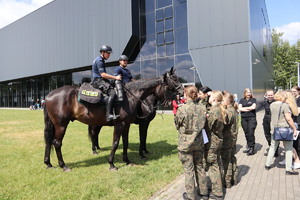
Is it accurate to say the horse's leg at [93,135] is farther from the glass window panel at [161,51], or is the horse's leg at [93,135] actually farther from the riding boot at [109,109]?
the glass window panel at [161,51]

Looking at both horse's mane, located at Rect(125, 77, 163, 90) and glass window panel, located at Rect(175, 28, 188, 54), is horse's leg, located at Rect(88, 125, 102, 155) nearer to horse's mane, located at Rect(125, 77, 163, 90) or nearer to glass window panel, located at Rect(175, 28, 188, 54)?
horse's mane, located at Rect(125, 77, 163, 90)

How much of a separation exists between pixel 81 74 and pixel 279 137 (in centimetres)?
2778

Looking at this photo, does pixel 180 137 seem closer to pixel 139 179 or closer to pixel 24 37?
pixel 139 179

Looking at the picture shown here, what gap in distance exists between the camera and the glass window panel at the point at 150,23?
21458 millimetres

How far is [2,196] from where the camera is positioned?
12.5 ft

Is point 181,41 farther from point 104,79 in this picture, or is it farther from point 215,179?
point 215,179

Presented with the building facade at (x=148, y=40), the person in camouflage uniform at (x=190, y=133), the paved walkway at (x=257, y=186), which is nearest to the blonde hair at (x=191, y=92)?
the person in camouflage uniform at (x=190, y=133)

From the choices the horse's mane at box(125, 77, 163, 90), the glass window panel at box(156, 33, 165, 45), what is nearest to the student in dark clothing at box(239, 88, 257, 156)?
the horse's mane at box(125, 77, 163, 90)

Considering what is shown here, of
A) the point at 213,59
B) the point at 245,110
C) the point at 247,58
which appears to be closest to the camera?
the point at 245,110

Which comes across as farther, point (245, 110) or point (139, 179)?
point (245, 110)

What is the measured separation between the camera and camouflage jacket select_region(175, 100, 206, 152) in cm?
324

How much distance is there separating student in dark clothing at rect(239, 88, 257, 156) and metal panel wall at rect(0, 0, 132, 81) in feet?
57.4

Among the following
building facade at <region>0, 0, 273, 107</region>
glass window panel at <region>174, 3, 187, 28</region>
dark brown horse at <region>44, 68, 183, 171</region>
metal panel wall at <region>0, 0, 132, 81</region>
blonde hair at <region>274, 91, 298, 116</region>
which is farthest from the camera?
metal panel wall at <region>0, 0, 132, 81</region>

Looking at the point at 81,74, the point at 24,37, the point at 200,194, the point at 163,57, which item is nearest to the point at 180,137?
the point at 200,194
